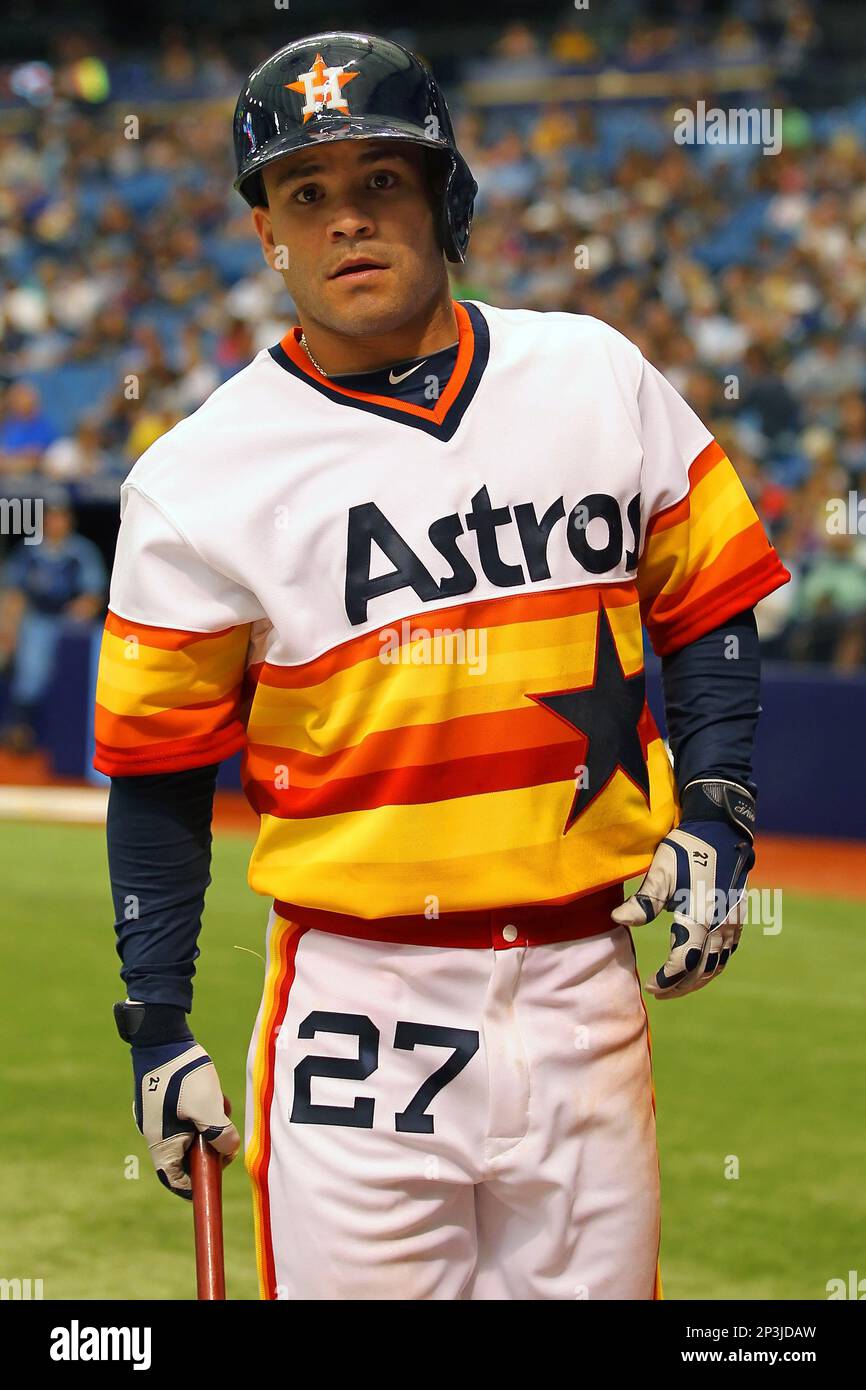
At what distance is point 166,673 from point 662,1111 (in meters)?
3.76

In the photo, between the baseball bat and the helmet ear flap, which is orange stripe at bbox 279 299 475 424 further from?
the baseball bat

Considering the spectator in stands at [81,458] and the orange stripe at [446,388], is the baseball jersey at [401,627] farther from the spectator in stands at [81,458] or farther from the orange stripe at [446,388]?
the spectator in stands at [81,458]

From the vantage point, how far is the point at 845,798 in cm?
1000

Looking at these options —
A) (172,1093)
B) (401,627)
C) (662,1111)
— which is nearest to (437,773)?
(401,627)

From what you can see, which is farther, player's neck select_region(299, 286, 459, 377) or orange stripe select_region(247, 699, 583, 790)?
player's neck select_region(299, 286, 459, 377)

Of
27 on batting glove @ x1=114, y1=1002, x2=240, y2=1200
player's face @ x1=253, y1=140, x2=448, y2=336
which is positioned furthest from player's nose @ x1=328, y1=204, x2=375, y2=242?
27 on batting glove @ x1=114, y1=1002, x2=240, y2=1200

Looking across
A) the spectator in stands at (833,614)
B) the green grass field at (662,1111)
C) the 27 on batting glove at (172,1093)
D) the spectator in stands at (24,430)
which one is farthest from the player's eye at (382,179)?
the spectator in stands at (24,430)

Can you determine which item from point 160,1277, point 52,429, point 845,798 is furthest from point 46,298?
point 160,1277

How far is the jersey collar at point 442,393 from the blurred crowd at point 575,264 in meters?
8.03

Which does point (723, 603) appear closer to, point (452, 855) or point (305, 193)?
point (452, 855)

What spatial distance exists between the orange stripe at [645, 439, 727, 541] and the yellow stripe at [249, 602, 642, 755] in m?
0.21

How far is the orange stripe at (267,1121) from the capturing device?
2.55 meters

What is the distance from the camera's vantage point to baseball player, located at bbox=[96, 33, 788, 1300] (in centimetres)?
245

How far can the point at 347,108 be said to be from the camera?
2.46m
